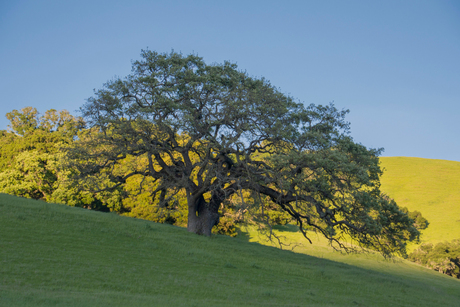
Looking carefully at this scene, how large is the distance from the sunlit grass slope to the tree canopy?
4449 cm

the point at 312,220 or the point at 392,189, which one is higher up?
the point at 392,189

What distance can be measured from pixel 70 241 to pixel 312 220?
1488 cm

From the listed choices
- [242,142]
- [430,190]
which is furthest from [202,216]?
[430,190]

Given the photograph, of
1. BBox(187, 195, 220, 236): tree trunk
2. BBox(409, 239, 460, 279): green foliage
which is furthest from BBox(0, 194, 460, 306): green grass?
BBox(409, 239, 460, 279): green foliage

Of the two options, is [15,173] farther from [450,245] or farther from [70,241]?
[450,245]

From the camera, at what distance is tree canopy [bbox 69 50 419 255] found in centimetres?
1838

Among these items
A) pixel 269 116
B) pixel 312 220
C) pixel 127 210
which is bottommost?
pixel 127 210

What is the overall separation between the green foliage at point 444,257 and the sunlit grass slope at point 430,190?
6.72 m

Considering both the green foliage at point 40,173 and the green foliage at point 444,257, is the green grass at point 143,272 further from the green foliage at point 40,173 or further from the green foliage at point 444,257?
the green foliage at point 444,257

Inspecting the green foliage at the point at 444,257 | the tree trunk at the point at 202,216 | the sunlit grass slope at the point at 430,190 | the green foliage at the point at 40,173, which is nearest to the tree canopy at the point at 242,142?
the tree trunk at the point at 202,216

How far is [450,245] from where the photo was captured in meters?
48.2

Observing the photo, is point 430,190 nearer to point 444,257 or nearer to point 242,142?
point 444,257

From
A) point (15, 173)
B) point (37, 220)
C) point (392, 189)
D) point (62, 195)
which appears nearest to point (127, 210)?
point (62, 195)

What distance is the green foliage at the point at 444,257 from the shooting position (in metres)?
47.5
